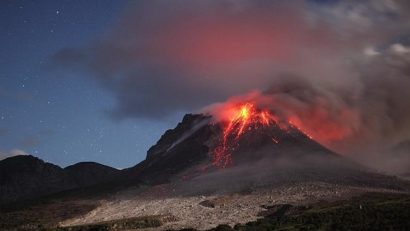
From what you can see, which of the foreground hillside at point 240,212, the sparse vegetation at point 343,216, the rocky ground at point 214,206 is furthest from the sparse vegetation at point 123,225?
the sparse vegetation at point 343,216

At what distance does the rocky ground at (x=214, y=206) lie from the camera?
12900cm

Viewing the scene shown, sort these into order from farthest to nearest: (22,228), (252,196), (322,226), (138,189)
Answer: (138,189), (252,196), (22,228), (322,226)

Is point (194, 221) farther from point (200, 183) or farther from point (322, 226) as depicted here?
point (200, 183)

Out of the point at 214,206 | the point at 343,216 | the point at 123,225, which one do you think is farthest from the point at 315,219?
the point at 123,225

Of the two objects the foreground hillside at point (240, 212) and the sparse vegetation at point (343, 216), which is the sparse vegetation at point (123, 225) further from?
the sparse vegetation at point (343, 216)

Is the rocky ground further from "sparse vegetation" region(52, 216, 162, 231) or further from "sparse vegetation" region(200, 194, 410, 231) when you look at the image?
"sparse vegetation" region(200, 194, 410, 231)

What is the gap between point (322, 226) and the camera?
101 meters

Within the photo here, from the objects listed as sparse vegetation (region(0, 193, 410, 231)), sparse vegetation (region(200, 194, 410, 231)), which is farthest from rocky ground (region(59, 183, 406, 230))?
sparse vegetation (region(200, 194, 410, 231))

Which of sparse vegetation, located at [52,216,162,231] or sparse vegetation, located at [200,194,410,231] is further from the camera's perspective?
sparse vegetation, located at [52,216,162,231]

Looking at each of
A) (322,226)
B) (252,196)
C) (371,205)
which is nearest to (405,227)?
(322,226)

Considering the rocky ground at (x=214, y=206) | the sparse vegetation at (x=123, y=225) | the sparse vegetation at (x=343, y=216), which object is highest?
the rocky ground at (x=214, y=206)

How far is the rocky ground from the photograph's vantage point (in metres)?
129

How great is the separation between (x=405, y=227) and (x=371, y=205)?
26.4 m

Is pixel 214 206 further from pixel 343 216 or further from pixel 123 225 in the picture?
pixel 343 216
